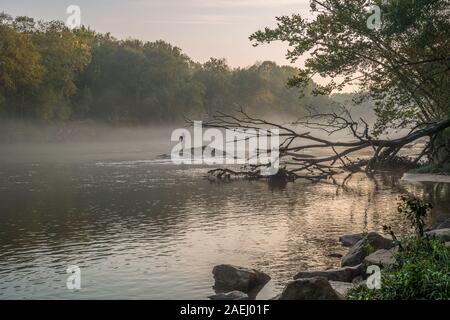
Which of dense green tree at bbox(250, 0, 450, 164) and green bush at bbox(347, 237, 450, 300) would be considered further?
dense green tree at bbox(250, 0, 450, 164)

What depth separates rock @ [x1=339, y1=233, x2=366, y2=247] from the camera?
2727 cm

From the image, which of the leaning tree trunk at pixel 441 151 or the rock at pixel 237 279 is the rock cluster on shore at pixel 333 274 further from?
the leaning tree trunk at pixel 441 151

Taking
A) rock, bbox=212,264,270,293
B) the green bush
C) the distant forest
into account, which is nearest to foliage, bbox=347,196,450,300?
the green bush

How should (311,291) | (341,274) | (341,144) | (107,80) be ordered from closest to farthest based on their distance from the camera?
(311,291) → (341,274) → (341,144) → (107,80)

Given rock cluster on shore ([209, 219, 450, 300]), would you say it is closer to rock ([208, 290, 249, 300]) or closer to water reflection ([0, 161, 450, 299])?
rock ([208, 290, 249, 300])

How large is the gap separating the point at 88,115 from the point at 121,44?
3563 cm

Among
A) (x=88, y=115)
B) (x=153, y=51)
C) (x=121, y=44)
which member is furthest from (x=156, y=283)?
(x=121, y=44)

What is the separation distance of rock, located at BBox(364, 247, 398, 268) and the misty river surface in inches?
94.2

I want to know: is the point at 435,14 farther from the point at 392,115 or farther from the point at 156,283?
the point at 156,283

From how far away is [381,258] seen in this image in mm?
21094

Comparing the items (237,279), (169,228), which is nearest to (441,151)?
(169,228)

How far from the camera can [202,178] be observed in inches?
2185

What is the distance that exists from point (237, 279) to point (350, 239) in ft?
28.4

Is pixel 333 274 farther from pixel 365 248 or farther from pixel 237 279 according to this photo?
pixel 237 279
